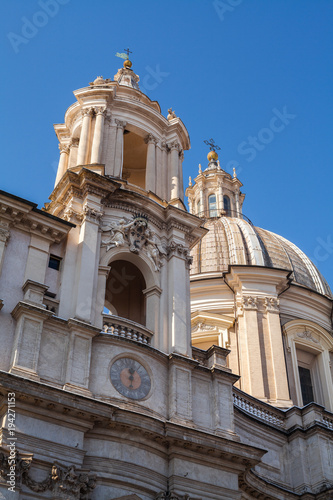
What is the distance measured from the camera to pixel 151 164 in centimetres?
2417

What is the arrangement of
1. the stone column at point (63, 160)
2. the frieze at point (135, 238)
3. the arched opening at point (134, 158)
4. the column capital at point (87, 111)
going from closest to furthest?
the frieze at point (135, 238) < the column capital at point (87, 111) < the stone column at point (63, 160) < the arched opening at point (134, 158)

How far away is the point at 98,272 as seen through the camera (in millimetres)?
20031

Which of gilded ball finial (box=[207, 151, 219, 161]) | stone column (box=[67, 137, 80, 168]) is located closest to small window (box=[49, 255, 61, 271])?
stone column (box=[67, 137, 80, 168])

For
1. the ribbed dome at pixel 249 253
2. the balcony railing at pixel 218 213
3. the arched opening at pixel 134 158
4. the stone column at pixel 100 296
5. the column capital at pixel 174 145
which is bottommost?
the stone column at pixel 100 296

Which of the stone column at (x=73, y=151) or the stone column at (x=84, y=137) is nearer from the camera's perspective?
the stone column at (x=84, y=137)

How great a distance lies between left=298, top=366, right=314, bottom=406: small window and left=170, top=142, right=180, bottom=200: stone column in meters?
11.8

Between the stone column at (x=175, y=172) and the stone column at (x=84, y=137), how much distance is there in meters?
3.25

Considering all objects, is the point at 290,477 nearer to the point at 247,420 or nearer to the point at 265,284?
the point at 247,420

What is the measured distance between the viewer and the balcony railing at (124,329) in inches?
745

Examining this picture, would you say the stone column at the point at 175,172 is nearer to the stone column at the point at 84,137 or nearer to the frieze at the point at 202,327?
the stone column at the point at 84,137

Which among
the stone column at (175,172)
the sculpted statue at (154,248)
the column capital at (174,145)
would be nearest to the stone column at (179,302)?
the sculpted statue at (154,248)

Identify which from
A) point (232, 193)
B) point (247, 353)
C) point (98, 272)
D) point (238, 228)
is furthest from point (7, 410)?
point (232, 193)

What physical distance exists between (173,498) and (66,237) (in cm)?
783

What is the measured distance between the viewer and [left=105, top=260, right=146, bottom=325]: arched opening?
22.8m
